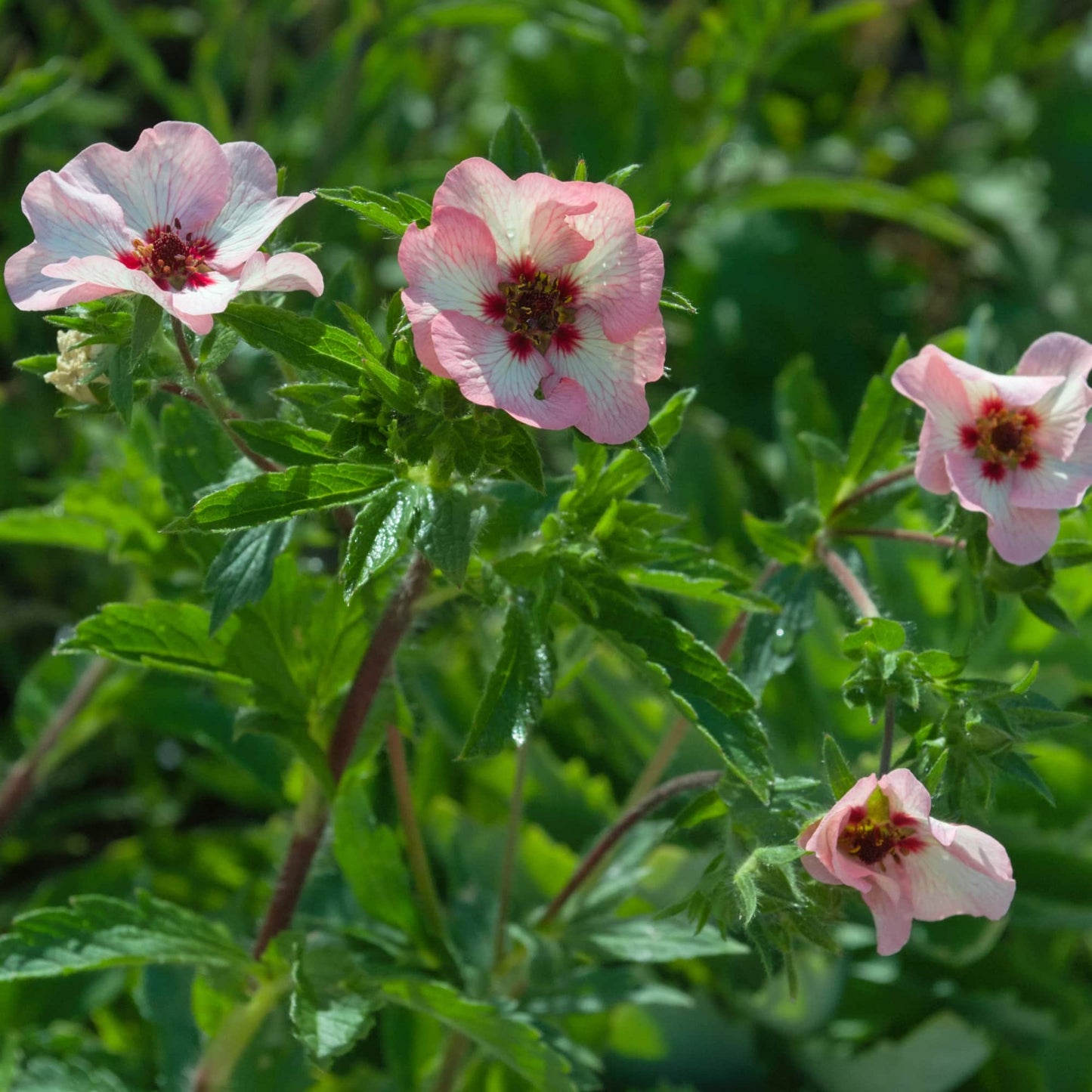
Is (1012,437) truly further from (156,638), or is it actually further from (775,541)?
(156,638)

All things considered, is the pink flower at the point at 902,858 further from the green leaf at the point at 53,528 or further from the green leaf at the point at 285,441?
the green leaf at the point at 53,528

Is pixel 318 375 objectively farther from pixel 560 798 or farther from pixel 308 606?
pixel 560 798

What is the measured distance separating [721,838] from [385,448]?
59 centimetres

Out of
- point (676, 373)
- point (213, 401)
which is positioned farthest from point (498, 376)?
point (676, 373)

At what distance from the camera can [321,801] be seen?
5.85 ft

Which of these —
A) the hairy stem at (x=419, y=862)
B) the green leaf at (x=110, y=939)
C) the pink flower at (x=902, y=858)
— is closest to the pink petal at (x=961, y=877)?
the pink flower at (x=902, y=858)

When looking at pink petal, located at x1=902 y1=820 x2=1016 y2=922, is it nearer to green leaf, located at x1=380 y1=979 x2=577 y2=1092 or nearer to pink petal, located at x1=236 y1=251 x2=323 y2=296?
green leaf, located at x1=380 y1=979 x2=577 y2=1092

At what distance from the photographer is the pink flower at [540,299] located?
4.28 ft

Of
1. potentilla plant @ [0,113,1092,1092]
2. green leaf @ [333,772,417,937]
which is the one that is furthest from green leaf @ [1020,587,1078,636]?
green leaf @ [333,772,417,937]

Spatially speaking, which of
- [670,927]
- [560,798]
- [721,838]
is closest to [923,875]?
[721,838]

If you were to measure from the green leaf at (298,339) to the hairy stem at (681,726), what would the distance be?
0.68 metres

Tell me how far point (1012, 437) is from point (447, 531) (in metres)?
0.71

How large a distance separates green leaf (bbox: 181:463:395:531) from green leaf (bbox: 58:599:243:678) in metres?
0.34

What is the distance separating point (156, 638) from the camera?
5.51 ft
